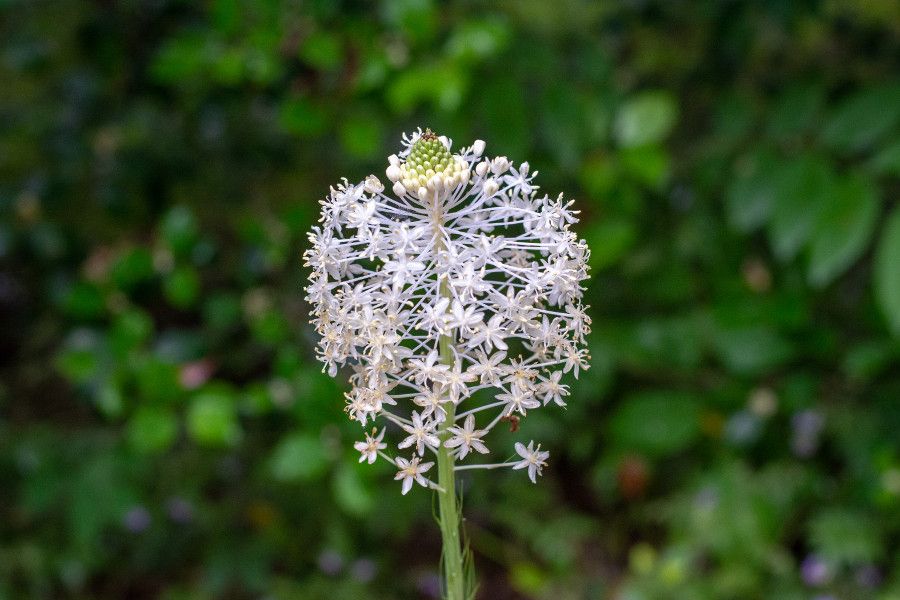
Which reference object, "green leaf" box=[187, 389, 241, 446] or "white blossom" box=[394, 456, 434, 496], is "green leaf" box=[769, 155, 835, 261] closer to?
"green leaf" box=[187, 389, 241, 446]

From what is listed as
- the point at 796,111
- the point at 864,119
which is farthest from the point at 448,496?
the point at 796,111

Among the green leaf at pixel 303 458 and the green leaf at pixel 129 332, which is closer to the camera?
the green leaf at pixel 303 458

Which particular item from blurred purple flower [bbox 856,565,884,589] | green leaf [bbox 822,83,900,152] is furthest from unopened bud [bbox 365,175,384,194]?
blurred purple flower [bbox 856,565,884,589]

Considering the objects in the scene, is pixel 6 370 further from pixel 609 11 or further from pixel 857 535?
pixel 857 535

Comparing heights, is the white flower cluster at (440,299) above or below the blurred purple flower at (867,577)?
below

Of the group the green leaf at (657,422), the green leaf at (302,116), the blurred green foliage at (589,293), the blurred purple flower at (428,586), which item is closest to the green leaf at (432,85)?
the blurred green foliage at (589,293)

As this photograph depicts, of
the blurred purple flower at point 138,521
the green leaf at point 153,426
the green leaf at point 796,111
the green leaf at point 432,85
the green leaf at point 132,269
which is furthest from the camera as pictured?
the blurred purple flower at point 138,521

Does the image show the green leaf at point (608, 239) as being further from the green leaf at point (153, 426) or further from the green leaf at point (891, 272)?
the green leaf at point (153, 426)
